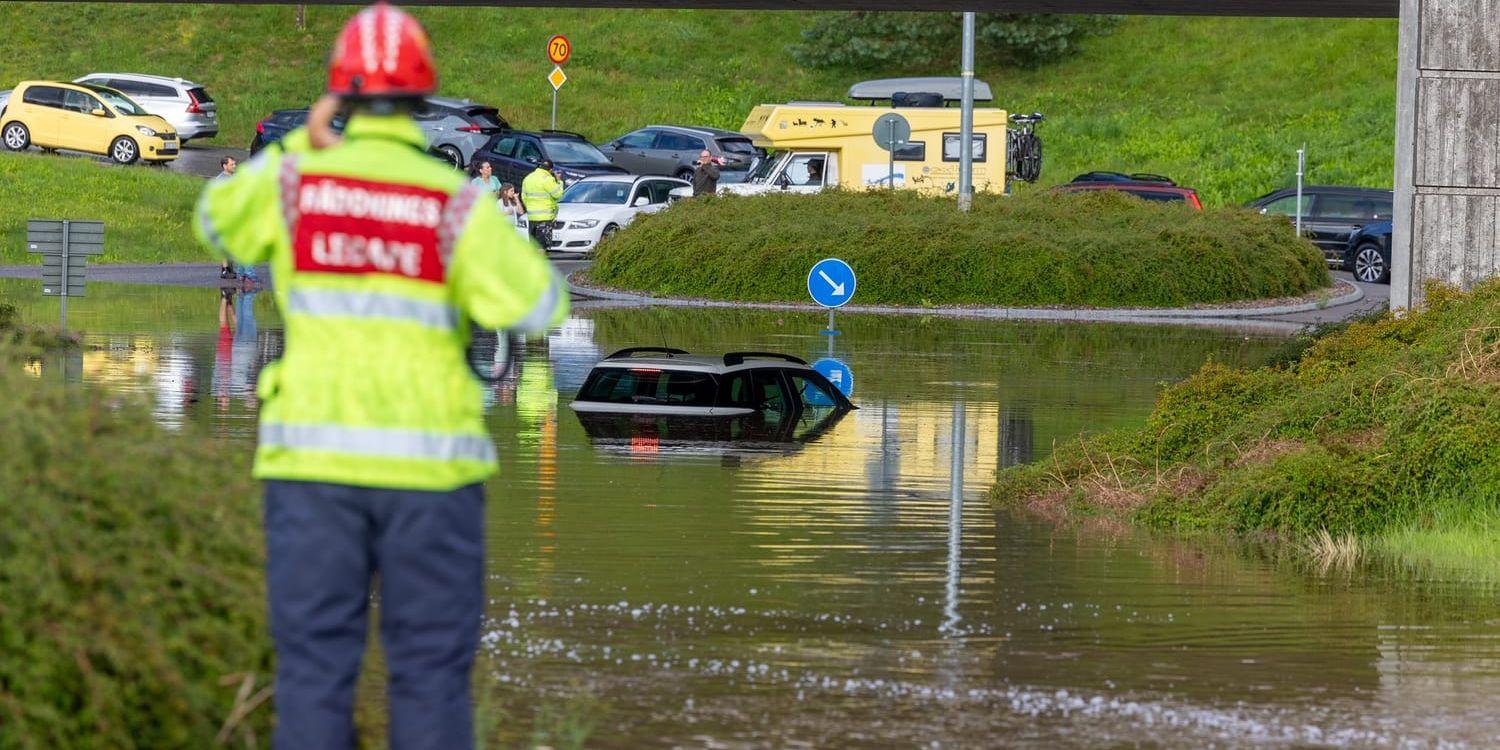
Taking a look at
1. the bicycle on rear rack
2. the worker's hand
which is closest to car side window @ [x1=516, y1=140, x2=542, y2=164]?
the bicycle on rear rack

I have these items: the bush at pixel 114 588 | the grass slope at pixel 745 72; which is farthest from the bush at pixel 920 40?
the bush at pixel 114 588

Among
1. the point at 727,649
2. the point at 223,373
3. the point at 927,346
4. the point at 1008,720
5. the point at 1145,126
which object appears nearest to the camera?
the point at 1008,720

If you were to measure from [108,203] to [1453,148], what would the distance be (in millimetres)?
30862

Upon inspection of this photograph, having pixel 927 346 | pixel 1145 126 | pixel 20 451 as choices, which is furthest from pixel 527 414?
pixel 1145 126

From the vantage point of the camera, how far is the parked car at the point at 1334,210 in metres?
43.7

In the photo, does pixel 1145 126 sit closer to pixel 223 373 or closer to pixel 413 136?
pixel 223 373

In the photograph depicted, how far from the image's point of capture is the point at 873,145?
46.8 meters

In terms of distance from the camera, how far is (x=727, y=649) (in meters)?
8.84

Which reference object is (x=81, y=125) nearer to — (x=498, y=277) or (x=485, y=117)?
(x=485, y=117)

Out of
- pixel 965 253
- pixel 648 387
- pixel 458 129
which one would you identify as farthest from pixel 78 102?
pixel 648 387

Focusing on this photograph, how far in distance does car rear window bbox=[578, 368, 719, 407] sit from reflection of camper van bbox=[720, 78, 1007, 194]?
87.0 ft

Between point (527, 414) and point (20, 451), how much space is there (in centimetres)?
1352

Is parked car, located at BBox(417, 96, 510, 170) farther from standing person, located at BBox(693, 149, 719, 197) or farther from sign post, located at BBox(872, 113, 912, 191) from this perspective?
sign post, located at BBox(872, 113, 912, 191)

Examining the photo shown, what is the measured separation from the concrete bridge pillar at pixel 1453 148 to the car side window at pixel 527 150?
113 feet
